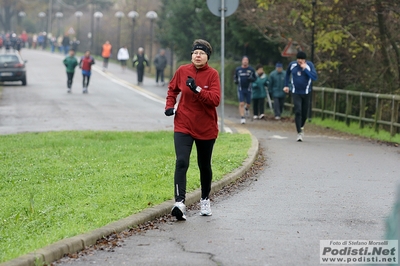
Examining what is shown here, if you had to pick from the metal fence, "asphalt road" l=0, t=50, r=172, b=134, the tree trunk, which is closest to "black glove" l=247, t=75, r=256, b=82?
the metal fence

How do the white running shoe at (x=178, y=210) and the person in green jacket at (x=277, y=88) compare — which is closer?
the white running shoe at (x=178, y=210)

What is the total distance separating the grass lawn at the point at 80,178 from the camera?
8.38 m

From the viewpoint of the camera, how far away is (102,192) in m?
10.4

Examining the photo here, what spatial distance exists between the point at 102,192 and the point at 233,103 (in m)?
25.5

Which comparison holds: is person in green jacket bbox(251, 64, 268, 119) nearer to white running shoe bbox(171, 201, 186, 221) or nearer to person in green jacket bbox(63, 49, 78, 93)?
person in green jacket bbox(63, 49, 78, 93)

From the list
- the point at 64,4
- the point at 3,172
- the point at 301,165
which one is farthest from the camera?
the point at 64,4

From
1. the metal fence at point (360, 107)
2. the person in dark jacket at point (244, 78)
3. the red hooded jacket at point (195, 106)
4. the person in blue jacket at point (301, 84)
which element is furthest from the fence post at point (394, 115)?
the red hooded jacket at point (195, 106)

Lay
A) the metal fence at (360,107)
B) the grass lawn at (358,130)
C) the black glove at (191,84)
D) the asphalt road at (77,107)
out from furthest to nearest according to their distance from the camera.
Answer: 1. the asphalt road at (77,107)
2. the metal fence at (360,107)
3. the grass lawn at (358,130)
4. the black glove at (191,84)

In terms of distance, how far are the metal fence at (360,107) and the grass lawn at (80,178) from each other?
14.0ft

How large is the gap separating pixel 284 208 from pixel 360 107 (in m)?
13.6

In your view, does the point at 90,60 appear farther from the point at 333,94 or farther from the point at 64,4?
the point at 64,4

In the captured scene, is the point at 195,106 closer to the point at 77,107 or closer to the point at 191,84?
the point at 191,84

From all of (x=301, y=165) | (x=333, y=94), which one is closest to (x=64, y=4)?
(x=333, y=94)

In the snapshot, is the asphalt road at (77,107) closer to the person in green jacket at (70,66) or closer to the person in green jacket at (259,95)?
the person in green jacket at (70,66)
